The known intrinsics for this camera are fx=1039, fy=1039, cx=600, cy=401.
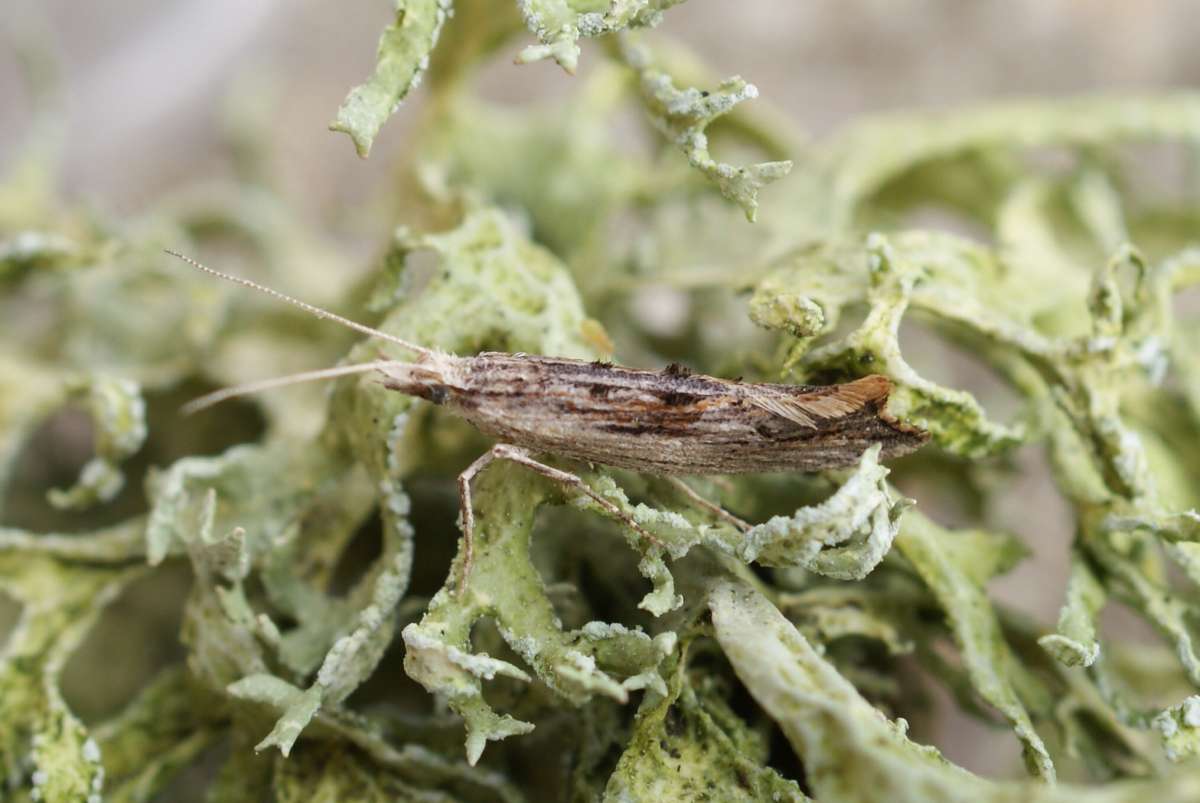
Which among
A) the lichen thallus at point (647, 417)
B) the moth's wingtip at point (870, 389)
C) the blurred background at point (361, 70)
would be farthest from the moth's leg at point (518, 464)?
the blurred background at point (361, 70)

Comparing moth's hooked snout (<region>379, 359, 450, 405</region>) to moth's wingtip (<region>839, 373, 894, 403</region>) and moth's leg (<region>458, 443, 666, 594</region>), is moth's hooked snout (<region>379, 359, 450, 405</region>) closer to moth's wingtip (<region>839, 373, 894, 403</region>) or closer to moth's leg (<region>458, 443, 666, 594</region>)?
moth's leg (<region>458, 443, 666, 594</region>)

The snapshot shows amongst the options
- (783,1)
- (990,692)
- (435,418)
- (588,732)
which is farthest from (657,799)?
(783,1)

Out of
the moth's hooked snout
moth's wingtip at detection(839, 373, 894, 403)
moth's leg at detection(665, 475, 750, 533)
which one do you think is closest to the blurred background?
the moth's hooked snout

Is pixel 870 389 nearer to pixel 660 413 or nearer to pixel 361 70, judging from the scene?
pixel 660 413

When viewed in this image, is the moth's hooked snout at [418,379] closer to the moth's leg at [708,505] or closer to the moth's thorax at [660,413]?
the moth's thorax at [660,413]

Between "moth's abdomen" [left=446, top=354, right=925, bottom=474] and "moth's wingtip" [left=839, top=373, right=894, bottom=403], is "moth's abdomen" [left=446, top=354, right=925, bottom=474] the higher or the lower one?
the lower one

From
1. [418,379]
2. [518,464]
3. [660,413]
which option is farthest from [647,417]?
[418,379]

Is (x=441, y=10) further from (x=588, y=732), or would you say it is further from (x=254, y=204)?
(x=254, y=204)
